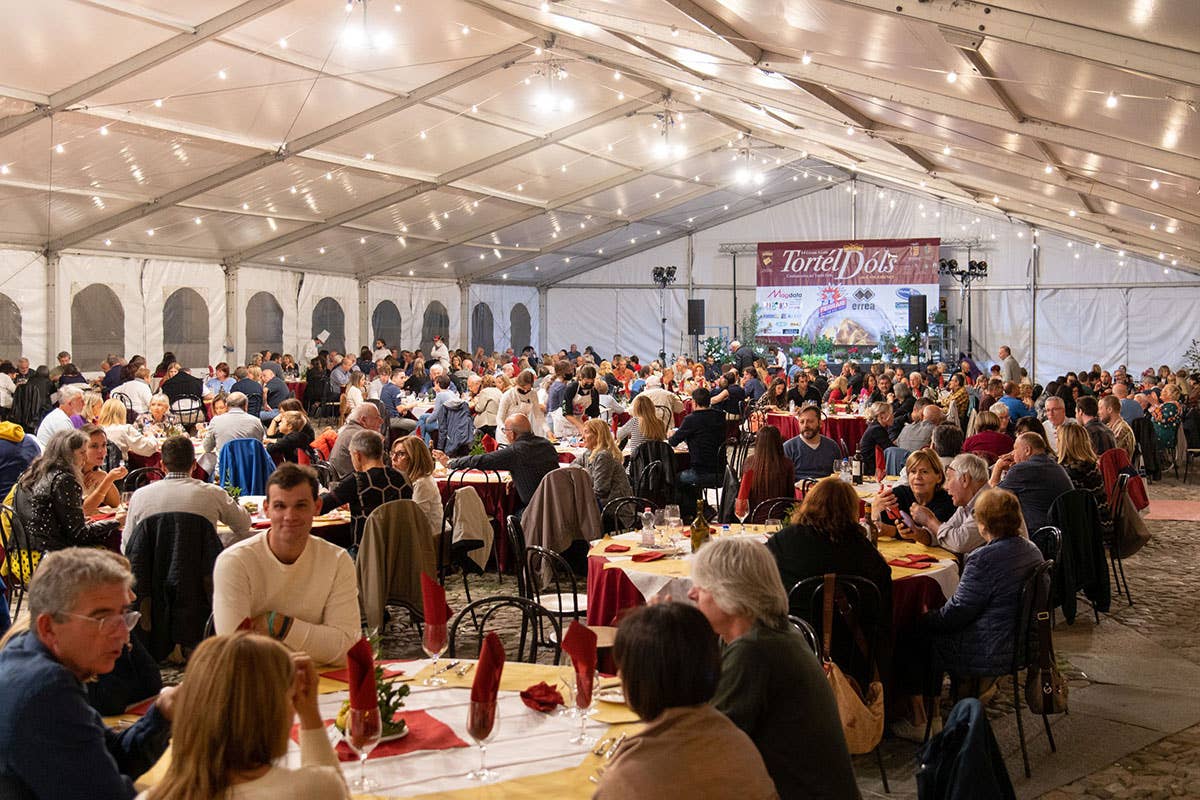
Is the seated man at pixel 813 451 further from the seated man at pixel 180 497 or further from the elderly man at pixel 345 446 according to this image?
the seated man at pixel 180 497

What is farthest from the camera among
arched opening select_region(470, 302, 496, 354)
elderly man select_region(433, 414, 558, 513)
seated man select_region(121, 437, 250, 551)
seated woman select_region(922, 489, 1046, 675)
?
arched opening select_region(470, 302, 496, 354)

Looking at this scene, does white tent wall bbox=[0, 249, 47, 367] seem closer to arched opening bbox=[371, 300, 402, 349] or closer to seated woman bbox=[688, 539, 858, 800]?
arched opening bbox=[371, 300, 402, 349]

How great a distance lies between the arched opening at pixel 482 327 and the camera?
25766 millimetres

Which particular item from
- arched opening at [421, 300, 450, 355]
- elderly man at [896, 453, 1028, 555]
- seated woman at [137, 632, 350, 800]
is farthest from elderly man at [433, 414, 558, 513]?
arched opening at [421, 300, 450, 355]

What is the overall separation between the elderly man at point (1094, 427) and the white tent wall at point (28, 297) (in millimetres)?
13016

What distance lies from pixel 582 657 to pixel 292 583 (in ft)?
4.03

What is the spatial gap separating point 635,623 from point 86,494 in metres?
5.19

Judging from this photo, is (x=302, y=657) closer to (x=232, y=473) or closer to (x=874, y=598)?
(x=874, y=598)

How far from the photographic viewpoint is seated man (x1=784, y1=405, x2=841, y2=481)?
25.2ft

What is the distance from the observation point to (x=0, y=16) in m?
9.04

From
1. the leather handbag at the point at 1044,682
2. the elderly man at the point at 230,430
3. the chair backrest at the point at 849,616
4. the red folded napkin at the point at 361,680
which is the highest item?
the elderly man at the point at 230,430

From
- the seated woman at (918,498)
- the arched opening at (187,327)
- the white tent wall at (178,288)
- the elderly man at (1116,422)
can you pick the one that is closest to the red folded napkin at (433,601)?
the seated woman at (918,498)

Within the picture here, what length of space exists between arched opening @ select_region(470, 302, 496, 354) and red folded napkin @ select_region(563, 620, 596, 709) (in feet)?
76.8

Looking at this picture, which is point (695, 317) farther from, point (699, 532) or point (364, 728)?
point (364, 728)
